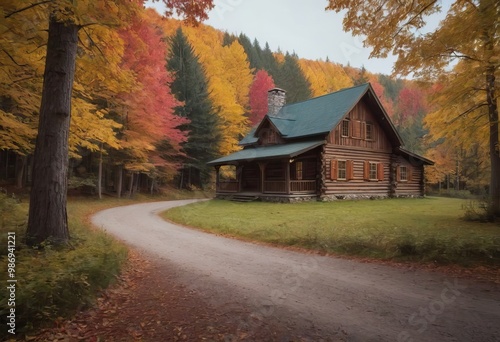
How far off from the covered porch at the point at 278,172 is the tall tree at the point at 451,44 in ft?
30.9

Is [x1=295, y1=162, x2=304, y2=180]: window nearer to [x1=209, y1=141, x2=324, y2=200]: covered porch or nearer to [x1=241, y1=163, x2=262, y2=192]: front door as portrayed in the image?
[x1=209, y1=141, x2=324, y2=200]: covered porch

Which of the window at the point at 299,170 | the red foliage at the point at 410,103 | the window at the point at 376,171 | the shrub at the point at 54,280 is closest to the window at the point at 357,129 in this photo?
the window at the point at 376,171

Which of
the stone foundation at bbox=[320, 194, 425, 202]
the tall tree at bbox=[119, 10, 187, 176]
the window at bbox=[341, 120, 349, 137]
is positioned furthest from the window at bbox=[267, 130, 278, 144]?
the tall tree at bbox=[119, 10, 187, 176]

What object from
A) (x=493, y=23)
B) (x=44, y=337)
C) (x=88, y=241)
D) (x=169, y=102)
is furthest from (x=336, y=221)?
(x=169, y=102)

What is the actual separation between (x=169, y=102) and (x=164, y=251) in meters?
17.5

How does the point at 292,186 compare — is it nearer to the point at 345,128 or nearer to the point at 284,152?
the point at 284,152

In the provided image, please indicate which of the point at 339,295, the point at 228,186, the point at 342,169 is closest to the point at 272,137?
the point at 228,186

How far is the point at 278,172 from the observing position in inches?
917

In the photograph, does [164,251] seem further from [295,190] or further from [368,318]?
[295,190]

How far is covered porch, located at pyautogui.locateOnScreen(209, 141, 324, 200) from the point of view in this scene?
20.1m

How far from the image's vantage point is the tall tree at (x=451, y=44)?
7.25 metres

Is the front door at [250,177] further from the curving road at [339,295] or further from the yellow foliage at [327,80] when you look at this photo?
the yellow foliage at [327,80]

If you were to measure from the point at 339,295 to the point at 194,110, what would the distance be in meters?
29.4

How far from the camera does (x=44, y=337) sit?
3.38m
